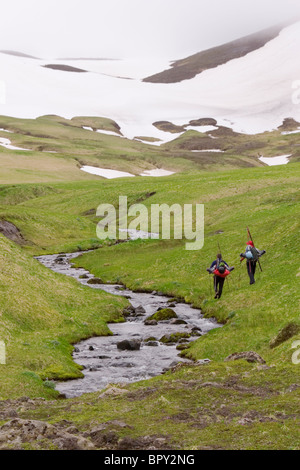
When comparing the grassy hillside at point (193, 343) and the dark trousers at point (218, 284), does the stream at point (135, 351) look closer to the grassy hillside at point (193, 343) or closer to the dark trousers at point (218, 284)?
the grassy hillside at point (193, 343)

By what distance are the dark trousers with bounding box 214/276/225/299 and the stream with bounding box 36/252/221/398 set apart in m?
2.20

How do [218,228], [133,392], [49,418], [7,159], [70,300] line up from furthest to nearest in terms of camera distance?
[7,159], [218,228], [70,300], [133,392], [49,418]

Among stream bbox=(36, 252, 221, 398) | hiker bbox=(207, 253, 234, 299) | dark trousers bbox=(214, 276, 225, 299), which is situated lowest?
stream bbox=(36, 252, 221, 398)

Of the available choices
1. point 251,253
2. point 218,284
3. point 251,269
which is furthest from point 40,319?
point 251,269

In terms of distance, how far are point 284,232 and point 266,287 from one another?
16127mm

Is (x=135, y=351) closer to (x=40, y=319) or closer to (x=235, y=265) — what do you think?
(x=40, y=319)

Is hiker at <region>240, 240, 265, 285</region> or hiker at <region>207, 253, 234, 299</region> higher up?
hiker at <region>240, 240, 265, 285</region>

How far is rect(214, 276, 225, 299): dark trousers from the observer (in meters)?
43.3

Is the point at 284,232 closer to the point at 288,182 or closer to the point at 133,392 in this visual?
the point at 133,392

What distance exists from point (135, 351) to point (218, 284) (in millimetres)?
11872

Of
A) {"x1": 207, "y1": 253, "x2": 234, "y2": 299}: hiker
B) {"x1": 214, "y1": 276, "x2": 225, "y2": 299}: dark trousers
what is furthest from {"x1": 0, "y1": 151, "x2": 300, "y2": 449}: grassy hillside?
{"x1": 207, "y1": 253, "x2": 234, "y2": 299}: hiker

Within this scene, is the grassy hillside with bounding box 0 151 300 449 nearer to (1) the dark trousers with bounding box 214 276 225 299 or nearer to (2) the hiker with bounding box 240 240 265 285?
(1) the dark trousers with bounding box 214 276 225 299
